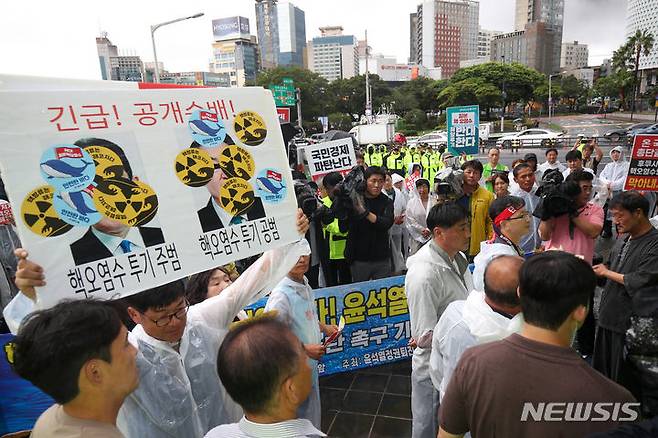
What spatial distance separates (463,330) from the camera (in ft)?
6.86

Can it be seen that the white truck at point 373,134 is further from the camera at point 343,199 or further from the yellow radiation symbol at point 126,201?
the yellow radiation symbol at point 126,201

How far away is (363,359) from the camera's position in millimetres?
4312

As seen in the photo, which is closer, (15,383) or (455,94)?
(15,383)

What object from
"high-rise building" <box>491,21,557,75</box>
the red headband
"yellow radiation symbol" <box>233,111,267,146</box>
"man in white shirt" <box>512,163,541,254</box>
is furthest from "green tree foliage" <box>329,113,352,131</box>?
"high-rise building" <box>491,21,557,75</box>

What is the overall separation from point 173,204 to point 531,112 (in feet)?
231

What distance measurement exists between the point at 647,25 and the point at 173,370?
299ft

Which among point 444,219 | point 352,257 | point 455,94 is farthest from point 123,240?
point 455,94

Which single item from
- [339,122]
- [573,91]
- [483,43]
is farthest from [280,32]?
[339,122]

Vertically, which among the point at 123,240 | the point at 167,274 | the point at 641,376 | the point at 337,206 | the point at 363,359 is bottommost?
the point at 363,359

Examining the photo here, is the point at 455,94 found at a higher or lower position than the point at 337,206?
higher

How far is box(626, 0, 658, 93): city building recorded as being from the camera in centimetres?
6538

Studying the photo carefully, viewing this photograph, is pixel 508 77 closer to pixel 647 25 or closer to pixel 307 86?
pixel 307 86

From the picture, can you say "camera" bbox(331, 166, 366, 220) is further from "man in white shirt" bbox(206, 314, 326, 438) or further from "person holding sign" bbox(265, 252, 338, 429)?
"man in white shirt" bbox(206, 314, 326, 438)

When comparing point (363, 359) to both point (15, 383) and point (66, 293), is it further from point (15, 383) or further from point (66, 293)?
point (66, 293)
